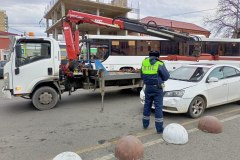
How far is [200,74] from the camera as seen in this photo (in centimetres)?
668

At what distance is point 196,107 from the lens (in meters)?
6.21

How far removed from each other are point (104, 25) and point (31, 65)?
345 cm

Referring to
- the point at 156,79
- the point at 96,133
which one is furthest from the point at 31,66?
the point at 156,79

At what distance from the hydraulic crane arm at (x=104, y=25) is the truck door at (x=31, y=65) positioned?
1.29 meters

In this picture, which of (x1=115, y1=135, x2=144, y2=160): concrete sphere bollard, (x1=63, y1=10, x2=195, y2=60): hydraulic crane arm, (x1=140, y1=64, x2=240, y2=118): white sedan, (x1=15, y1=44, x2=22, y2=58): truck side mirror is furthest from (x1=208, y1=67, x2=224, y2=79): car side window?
(x1=15, y1=44, x2=22, y2=58): truck side mirror

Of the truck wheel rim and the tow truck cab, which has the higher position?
the tow truck cab

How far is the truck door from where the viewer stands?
7.00m

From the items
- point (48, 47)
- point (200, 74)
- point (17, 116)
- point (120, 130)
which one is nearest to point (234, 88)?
point (200, 74)

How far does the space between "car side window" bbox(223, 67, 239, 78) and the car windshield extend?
80 cm

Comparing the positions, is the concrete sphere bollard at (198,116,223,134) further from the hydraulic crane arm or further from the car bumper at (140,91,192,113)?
the hydraulic crane arm

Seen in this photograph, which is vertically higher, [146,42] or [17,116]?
[146,42]

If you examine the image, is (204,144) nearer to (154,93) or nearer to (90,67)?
(154,93)

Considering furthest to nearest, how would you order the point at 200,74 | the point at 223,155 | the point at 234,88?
the point at 234,88
the point at 200,74
the point at 223,155

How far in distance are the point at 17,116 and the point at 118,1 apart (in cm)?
3037
